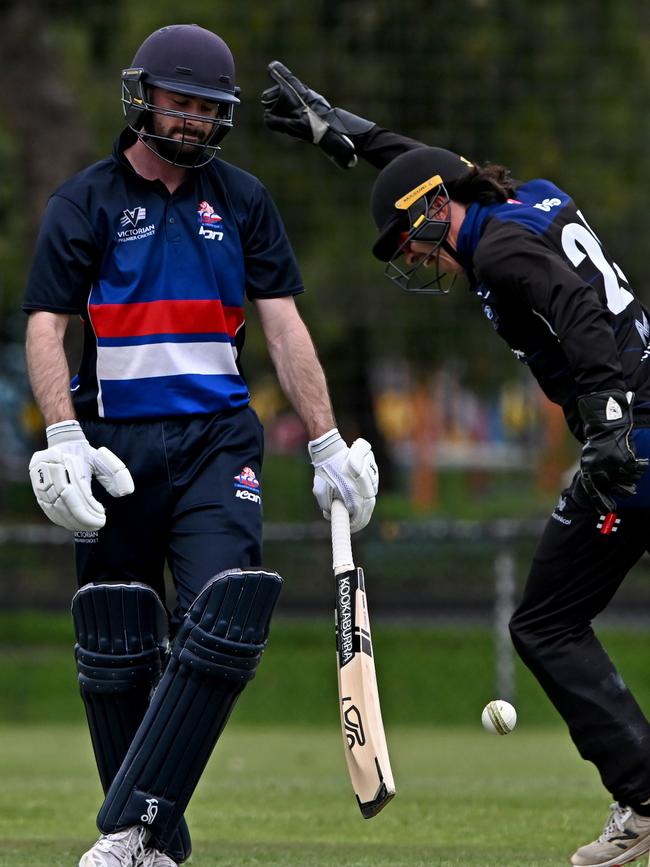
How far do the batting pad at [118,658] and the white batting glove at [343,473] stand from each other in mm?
631

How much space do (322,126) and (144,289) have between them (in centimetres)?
160

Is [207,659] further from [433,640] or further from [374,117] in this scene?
[374,117]

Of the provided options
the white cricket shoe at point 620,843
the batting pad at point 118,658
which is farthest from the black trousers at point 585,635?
the batting pad at point 118,658

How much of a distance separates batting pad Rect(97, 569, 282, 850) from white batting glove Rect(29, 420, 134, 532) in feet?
1.25

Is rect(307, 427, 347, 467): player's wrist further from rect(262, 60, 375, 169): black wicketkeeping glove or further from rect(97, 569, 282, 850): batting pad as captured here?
rect(262, 60, 375, 169): black wicketkeeping glove

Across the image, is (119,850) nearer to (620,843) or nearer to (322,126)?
(620,843)

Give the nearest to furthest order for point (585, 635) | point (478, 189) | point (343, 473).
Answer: point (343, 473) < point (478, 189) < point (585, 635)

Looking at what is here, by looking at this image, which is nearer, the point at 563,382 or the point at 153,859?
the point at 153,859

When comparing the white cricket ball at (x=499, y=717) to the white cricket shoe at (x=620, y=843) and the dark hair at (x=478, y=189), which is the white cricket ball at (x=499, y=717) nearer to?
the white cricket shoe at (x=620, y=843)

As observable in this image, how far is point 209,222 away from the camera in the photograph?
16.6 ft

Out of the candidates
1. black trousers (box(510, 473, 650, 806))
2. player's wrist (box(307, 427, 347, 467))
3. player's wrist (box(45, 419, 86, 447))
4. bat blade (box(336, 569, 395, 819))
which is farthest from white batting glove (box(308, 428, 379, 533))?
player's wrist (box(45, 419, 86, 447))

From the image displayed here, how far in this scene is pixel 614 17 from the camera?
53.6 feet

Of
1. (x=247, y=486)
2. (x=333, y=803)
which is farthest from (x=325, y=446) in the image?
(x=333, y=803)

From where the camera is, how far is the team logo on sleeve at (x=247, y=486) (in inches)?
197
